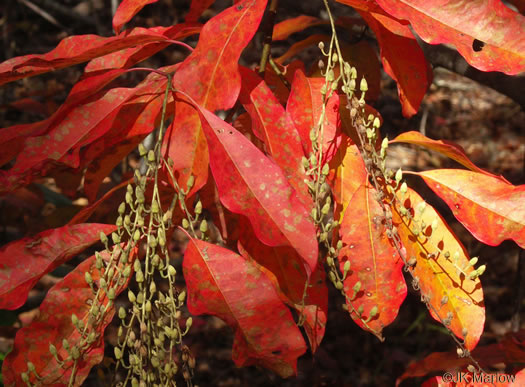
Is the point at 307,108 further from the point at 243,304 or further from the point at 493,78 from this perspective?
the point at 493,78

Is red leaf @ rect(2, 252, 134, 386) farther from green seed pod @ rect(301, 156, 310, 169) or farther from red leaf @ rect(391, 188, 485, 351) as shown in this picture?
red leaf @ rect(391, 188, 485, 351)

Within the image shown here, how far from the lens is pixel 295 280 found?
0.80 metres

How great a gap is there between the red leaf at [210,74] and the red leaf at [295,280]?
12 cm

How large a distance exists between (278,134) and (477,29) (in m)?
0.28

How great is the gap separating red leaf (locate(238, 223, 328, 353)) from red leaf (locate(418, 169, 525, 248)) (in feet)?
0.70

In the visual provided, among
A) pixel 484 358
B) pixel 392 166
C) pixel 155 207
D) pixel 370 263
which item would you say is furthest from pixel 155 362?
pixel 392 166

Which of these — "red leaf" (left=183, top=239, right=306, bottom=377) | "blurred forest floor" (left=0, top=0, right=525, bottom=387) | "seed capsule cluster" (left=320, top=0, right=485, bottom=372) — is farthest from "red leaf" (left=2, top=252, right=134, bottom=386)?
"blurred forest floor" (left=0, top=0, right=525, bottom=387)

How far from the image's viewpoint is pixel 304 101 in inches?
32.3

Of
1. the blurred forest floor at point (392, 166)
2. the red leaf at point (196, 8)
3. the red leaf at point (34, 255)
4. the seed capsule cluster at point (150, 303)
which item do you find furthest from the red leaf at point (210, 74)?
the blurred forest floor at point (392, 166)

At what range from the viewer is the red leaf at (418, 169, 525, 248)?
76cm

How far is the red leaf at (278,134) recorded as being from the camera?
2.55 ft

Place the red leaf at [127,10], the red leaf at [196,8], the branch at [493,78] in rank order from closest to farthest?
the red leaf at [127,10], the red leaf at [196,8], the branch at [493,78]

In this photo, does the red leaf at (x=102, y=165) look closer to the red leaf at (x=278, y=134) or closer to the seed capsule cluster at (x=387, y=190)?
the red leaf at (x=278, y=134)

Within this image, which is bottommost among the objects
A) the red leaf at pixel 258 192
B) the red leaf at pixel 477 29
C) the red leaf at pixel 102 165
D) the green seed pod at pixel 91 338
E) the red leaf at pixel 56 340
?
the red leaf at pixel 56 340
